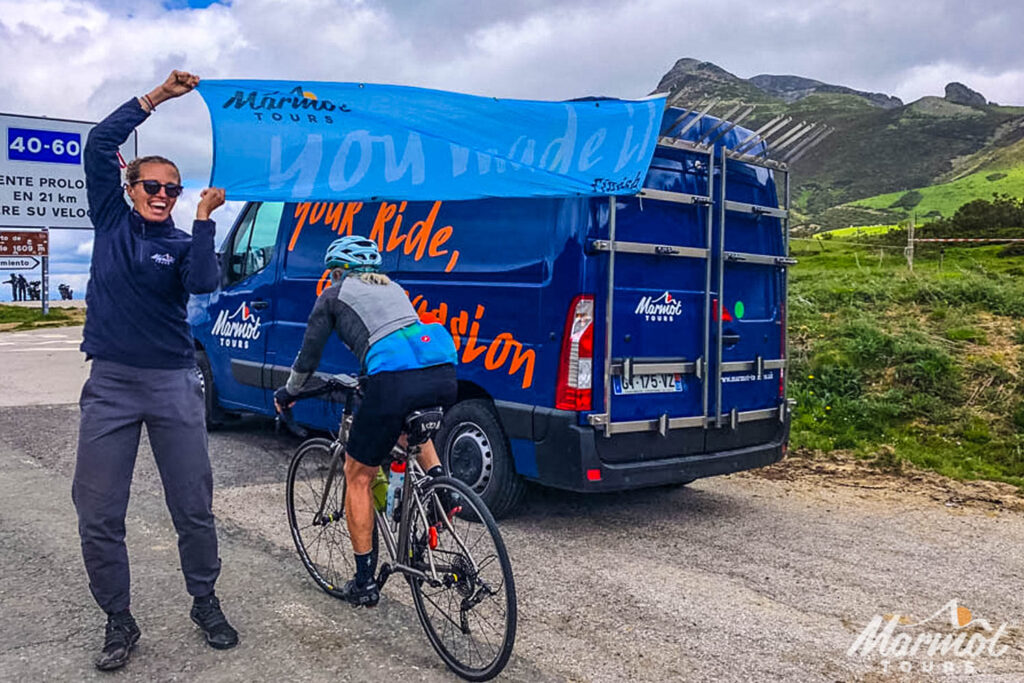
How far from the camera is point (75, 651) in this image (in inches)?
161

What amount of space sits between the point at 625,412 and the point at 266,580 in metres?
2.31

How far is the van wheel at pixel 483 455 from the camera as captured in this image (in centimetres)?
621

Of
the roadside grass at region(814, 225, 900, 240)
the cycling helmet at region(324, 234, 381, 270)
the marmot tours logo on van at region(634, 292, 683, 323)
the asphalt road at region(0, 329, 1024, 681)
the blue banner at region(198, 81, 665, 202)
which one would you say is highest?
the roadside grass at region(814, 225, 900, 240)

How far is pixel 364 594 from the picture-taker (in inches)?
178

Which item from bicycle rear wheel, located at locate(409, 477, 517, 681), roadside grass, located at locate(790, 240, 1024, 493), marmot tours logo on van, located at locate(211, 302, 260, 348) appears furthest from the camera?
roadside grass, located at locate(790, 240, 1024, 493)

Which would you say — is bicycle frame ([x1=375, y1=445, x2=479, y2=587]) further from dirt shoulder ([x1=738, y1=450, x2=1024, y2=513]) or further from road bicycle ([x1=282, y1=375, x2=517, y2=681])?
dirt shoulder ([x1=738, y1=450, x2=1024, y2=513])

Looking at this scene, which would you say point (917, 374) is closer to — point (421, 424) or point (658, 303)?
point (658, 303)

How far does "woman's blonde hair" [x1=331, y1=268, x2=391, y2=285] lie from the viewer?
442 centimetres

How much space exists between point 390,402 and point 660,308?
2528 millimetres

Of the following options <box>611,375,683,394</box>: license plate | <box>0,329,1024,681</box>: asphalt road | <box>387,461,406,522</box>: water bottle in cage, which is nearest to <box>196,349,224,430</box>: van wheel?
<box>0,329,1024,681</box>: asphalt road

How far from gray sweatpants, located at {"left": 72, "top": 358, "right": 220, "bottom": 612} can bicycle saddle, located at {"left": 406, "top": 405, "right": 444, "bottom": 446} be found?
0.89 m

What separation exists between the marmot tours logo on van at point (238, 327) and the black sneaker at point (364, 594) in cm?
432

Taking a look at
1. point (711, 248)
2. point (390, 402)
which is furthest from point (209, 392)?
point (390, 402)

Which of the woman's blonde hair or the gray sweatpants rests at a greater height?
the woman's blonde hair
